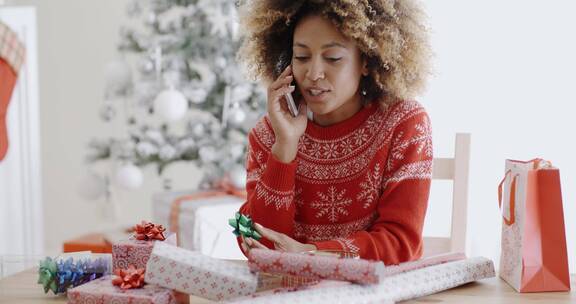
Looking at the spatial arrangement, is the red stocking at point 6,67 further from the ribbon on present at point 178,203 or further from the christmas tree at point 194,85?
the ribbon on present at point 178,203

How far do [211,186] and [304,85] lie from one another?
1.85m

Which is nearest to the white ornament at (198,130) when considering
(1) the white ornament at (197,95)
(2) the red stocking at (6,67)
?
(1) the white ornament at (197,95)

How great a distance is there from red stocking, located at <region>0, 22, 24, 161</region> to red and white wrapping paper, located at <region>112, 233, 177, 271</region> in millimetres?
1975

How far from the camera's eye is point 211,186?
10.4ft

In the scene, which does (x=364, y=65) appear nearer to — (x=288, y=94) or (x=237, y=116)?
(x=288, y=94)

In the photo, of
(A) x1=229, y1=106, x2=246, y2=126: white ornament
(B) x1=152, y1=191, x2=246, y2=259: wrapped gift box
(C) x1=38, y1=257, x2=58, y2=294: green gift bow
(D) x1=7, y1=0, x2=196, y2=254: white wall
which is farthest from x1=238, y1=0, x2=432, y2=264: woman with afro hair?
(D) x1=7, y1=0, x2=196, y2=254: white wall

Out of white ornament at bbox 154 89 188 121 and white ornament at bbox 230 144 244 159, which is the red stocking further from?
white ornament at bbox 230 144 244 159

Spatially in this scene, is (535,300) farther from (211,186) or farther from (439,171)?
(211,186)

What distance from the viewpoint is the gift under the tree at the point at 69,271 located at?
113cm

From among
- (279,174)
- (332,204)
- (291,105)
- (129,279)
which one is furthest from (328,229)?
(129,279)

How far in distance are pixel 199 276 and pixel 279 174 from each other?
0.45 meters

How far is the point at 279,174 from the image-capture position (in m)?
1.44

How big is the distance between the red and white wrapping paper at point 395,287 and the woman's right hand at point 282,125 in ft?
1.44

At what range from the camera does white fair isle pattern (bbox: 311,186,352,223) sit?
4.81ft
